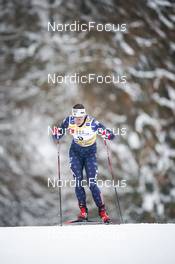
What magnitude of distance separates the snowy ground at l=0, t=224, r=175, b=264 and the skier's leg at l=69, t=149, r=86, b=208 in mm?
220

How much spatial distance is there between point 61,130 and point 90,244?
0.91 metres

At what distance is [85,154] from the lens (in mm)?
3086

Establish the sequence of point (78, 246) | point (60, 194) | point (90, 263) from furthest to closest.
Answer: point (60, 194)
point (78, 246)
point (90, 263)

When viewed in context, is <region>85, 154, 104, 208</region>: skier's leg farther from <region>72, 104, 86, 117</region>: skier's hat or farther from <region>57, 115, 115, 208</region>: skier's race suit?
<region>72, 104, 86, 117</region>: skier's hat

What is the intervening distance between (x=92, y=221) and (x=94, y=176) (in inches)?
11.4

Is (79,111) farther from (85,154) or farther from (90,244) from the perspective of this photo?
(90,244)

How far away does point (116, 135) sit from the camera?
127 inches

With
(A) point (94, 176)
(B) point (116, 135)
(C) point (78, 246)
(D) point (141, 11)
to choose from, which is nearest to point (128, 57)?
(D) point (141, 11)

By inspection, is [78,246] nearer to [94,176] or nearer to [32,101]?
[94,176]

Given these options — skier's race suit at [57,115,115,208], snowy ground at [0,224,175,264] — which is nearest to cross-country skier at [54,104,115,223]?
skier's race suit at [57,115,115,208]

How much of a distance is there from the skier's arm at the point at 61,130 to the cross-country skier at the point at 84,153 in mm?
34

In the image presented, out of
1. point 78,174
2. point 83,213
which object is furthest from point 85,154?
point 83,213

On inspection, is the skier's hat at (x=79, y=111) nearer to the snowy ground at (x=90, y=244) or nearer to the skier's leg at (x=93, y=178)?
the skier's leg at (x=93, y=178)

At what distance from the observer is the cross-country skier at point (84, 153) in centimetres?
309
